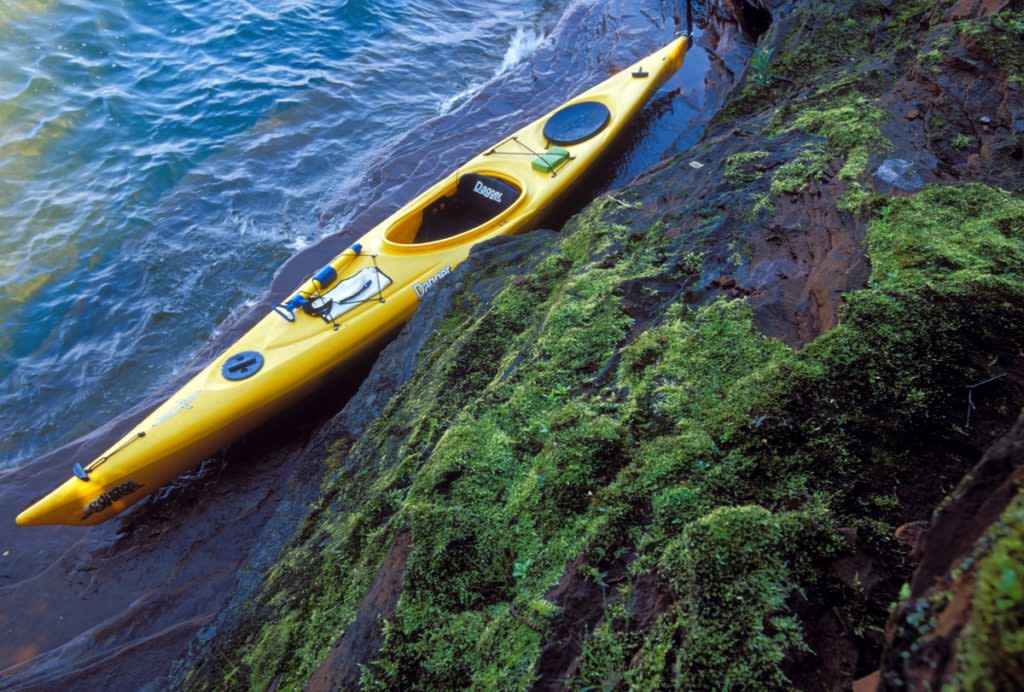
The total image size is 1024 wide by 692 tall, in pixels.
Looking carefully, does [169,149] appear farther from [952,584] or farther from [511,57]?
[952,584]

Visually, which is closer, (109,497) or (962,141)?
(962,141)

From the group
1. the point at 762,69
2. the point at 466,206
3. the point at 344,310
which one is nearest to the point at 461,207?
the point at 466,206

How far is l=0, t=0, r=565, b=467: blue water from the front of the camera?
7.21 metres

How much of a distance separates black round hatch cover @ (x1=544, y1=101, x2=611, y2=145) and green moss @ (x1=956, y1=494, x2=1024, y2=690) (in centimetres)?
707

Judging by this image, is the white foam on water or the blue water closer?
the blue water

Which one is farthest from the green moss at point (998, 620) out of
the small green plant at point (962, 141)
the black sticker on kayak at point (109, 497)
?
the black sticker on kayak at point (109, 497)

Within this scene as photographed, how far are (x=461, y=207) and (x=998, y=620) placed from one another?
688cm

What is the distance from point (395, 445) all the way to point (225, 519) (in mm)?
3193

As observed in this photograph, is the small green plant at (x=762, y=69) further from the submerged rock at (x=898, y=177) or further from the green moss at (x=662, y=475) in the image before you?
the green moss at (x=662, y=475)

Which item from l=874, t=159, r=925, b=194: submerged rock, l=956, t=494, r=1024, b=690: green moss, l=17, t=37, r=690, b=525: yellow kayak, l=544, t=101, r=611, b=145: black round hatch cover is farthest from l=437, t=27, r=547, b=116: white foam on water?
l=956, t=494, r=1024, b=690: green moss

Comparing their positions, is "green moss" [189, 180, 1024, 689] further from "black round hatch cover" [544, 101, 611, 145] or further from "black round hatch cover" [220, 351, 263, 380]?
"black round hatch cover" [544, 101, 611, 145]

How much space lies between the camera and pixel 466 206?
730 cm

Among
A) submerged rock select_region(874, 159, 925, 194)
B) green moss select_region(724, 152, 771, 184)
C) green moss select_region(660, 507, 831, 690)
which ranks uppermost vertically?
green moss select_region(660, 507, 831, 690)

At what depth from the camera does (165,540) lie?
17.5 feet
